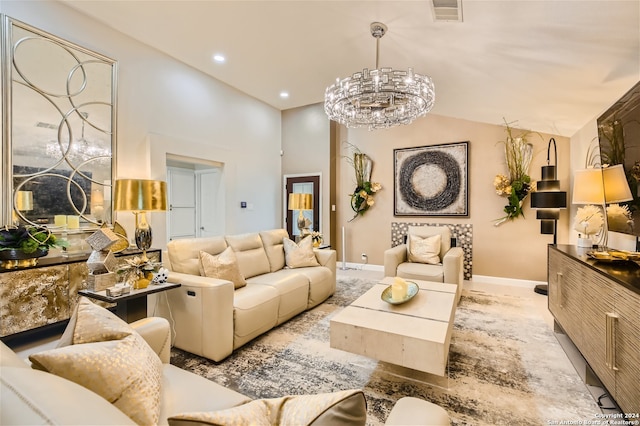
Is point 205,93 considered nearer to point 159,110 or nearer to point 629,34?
point 159,110

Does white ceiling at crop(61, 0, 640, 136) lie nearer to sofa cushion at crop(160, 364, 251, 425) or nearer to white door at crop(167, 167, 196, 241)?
white door at crop(167, 167, 196, 241)

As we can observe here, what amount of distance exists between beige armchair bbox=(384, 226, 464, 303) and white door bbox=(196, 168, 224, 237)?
10.2ft

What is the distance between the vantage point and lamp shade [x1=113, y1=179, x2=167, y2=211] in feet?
7.93

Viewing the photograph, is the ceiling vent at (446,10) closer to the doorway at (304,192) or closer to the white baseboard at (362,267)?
the doorway at (304,192)

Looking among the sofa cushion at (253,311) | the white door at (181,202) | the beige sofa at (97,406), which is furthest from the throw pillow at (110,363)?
the white door at (181,202)

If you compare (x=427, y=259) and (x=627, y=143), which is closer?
(x=627, y=143)

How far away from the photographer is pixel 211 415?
0.70 metres

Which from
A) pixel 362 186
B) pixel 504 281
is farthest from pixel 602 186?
pixel 362 186

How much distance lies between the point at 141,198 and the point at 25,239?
48.2 inches

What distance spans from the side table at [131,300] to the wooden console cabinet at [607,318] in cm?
287

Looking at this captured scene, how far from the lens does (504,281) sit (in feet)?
15.9

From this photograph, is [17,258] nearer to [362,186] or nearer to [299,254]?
[299,254]

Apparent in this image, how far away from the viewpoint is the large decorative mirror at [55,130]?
9.47 feet

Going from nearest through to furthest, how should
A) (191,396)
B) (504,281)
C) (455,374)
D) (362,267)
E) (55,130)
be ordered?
(191,396), (455,374), (55,130), (504,281), (362,267)
